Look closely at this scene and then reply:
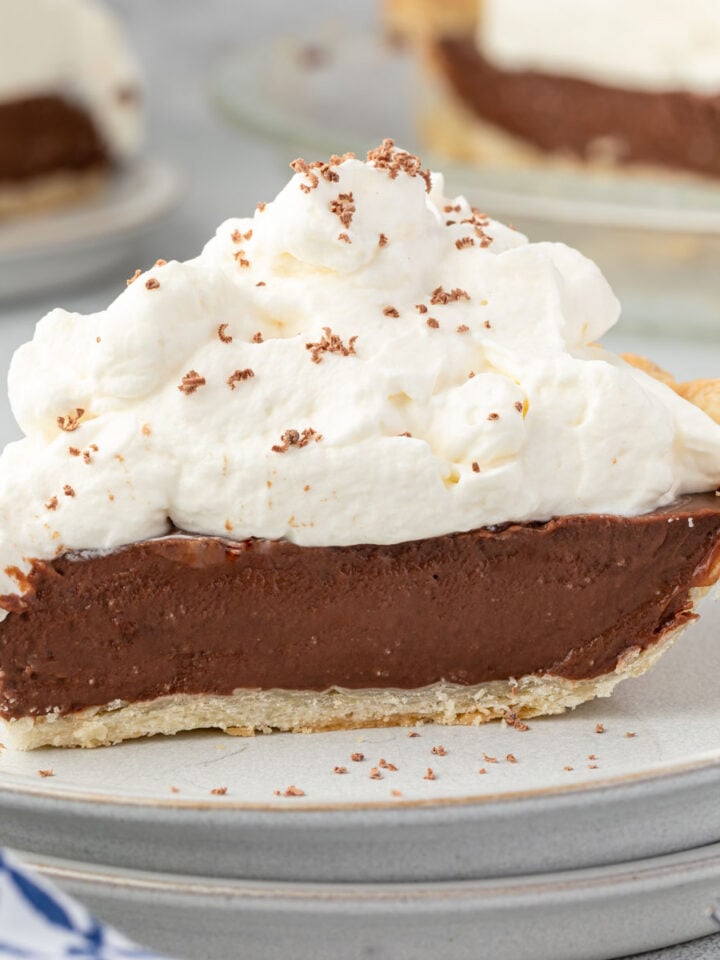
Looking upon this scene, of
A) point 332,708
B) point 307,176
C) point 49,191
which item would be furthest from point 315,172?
point 49,191

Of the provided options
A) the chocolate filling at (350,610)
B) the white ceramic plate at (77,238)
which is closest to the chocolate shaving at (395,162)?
the chocolate filling at (350,610)

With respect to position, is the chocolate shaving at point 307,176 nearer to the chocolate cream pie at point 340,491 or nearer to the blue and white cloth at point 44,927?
the chocolate cream pie at point 340,491

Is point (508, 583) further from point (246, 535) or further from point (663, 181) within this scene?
point (663, 181)

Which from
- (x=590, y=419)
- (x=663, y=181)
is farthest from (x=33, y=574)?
(x=663, y=181)

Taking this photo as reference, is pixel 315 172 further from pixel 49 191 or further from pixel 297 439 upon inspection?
pixel 49 191

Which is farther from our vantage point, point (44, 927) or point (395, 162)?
point (395, 162)
